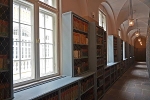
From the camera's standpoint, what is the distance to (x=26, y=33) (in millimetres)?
2660

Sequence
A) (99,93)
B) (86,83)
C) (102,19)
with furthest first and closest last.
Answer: (102,19), (99,93), (86,83)

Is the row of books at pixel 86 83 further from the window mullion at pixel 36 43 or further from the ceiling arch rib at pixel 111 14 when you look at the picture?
the ceiling arch rib at pixel 111 14

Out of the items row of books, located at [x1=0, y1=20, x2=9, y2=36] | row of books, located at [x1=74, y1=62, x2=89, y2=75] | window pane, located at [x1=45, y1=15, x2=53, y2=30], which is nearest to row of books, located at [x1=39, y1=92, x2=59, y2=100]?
row of books, located at [x1=74, y1=62, x2=89, y2=75]

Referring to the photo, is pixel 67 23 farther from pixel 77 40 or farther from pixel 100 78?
pixel 100 78

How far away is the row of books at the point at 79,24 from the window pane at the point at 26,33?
1156 millimetres

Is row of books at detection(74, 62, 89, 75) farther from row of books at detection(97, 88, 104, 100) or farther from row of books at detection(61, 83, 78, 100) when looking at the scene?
row of books at detection(97, 88, 104, 100)

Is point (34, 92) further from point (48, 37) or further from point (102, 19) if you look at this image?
point (102, 19)

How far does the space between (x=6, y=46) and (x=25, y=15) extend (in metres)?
1.05

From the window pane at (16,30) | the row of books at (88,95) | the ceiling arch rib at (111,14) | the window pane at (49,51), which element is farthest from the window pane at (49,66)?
the ceiling arch rib at (111,14)

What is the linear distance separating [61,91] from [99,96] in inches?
91.2

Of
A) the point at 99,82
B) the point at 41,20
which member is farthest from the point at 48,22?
the point at 99,82

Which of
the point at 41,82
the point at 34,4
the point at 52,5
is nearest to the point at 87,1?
the point at 52,5

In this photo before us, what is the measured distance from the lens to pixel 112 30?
8.25m

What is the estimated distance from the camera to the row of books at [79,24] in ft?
11.0
